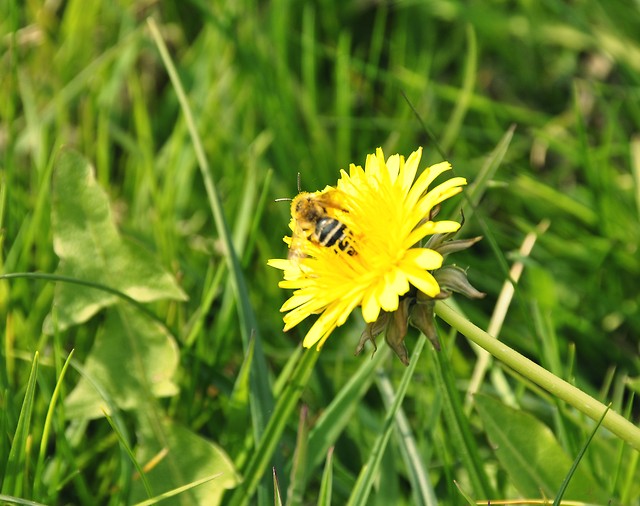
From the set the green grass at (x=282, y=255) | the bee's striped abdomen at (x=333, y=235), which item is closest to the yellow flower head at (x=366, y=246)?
the bee's striped abdomen at (x=333, y=235)

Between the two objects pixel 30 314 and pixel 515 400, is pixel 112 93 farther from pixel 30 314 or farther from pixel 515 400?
pixel 515 400

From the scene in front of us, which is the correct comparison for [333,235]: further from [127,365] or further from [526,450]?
[127,365]

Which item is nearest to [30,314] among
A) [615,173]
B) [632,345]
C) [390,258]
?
[390,258]

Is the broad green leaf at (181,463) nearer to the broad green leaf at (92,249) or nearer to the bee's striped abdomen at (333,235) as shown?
the broad green leaf at (92,249)

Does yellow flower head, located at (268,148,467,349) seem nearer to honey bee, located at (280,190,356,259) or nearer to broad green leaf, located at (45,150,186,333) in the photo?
honey bee, located at (280,190,356,259)

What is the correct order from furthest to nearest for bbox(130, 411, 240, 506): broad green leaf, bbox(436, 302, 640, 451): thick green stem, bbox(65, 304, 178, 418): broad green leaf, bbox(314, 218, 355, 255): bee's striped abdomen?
1. bbox(65, 304, 178, 418): broad green leaf
2. bbox(130, 411, 240, 506): broad green leaf
3. bbox(314, 218, 355, 255): bee's striped abdomen
4. bbox(436, 302, 640, 451): thick green stem

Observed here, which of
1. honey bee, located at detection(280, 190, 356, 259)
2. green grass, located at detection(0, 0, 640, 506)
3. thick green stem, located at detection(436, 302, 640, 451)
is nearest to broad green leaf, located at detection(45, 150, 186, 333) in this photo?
green grass, located at detection(0, 0, 640, 506)

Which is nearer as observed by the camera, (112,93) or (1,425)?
(1,425)

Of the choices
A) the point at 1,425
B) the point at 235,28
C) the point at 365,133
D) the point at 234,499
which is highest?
the point at 235,28
